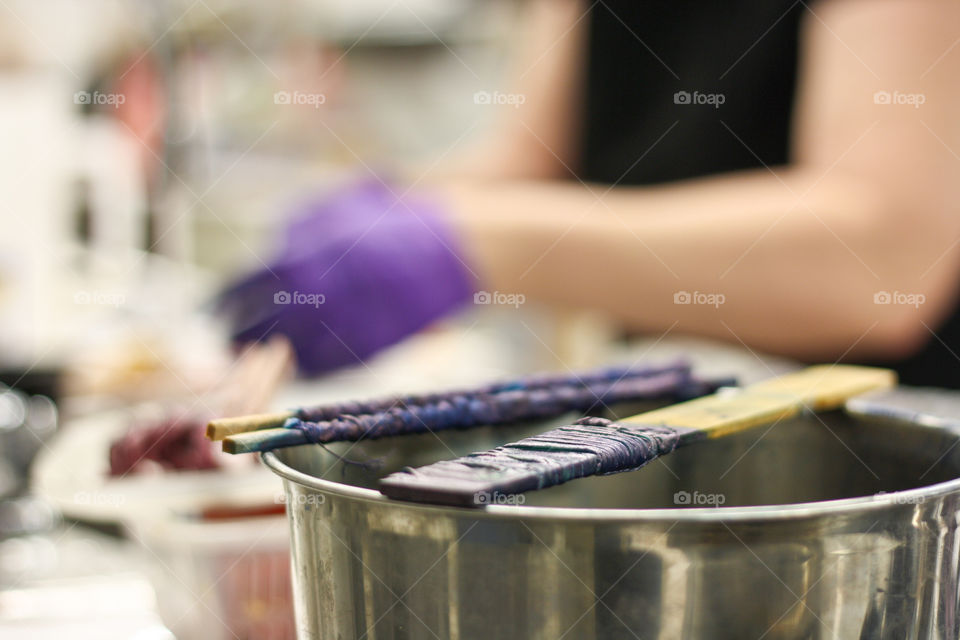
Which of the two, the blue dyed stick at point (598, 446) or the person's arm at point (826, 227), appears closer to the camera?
the blue dyed stick at point (598, 446)

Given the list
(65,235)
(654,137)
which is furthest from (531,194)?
(65,235)

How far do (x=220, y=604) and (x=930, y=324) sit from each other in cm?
83

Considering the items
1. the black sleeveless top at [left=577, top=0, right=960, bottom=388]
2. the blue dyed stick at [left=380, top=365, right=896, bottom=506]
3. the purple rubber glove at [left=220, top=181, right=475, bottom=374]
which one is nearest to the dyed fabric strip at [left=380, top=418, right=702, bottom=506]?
the blue dyed stick at [left=380, top=365, right=896, bottom=506]

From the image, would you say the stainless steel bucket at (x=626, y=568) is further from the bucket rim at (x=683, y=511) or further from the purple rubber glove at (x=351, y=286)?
the purple rubber glove at (x=351, y=286)

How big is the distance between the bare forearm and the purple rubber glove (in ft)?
0.36

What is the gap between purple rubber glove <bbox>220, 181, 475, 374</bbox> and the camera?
88cm

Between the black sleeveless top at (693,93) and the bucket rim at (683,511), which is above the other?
the black sleeveless top at (693,93)

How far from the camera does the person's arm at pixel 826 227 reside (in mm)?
862

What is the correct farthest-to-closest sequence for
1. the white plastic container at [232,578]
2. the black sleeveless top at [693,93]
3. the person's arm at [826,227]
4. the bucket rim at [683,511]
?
the black sleeveless top at [693,93] → the person's arm at [826,227] → the white plastic container at [232,578] → the bucket rim at [683,511]

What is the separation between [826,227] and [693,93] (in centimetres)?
28

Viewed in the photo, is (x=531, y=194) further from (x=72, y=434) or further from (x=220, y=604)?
(x=220, y=604)

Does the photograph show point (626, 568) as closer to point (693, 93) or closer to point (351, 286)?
point (351, 286)

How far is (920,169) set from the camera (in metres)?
0.87

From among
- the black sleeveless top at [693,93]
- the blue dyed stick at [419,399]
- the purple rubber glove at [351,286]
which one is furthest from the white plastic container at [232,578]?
the black sleeveless top at [693,93]
